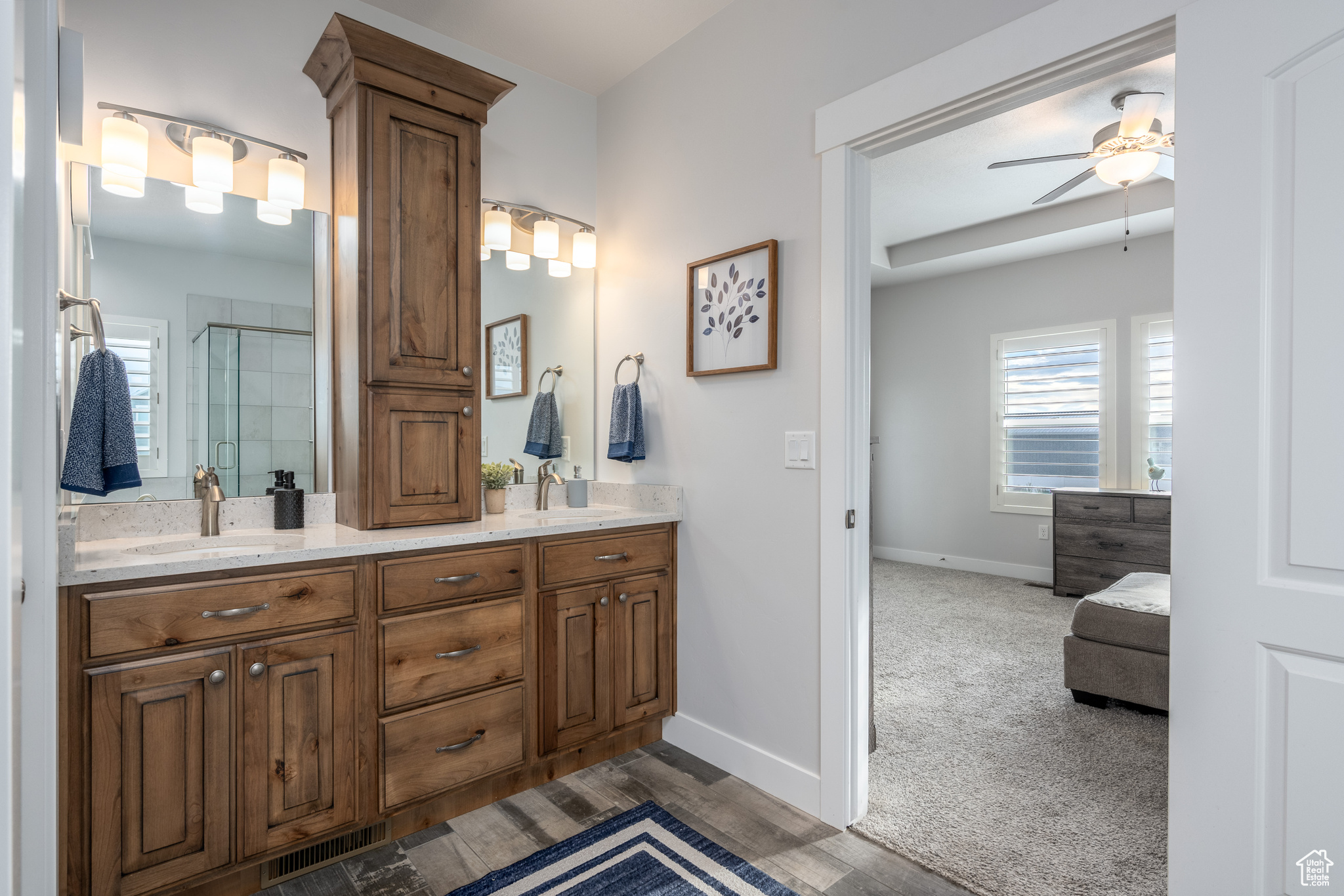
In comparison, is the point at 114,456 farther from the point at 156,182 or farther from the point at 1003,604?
the point at 1003,604

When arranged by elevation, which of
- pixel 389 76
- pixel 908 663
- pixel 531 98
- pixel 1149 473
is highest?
pixel 531 98

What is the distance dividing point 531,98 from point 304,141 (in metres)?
0.96

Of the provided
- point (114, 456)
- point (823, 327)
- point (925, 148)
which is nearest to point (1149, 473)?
point (925, 148)

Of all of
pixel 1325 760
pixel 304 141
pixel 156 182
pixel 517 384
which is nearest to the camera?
pixel 1325 760

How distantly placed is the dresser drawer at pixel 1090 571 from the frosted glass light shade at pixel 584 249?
164 inches

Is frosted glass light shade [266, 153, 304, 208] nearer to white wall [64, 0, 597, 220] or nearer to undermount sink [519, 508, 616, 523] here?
white wall [64, 0, 597, 220]

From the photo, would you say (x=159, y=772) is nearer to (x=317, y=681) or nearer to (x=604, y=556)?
(x=317, y=681)

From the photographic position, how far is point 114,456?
1688mm

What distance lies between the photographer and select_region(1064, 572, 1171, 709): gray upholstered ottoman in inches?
109

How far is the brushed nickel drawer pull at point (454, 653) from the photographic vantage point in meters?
1.97

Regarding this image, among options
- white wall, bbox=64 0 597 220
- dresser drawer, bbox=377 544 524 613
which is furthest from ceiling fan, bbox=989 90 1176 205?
dresser drawer, bbox=377 544 524 613

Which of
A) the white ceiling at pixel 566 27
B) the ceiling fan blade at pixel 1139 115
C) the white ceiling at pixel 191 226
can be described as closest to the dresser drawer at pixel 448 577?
the white ceiling at pixel 191 226

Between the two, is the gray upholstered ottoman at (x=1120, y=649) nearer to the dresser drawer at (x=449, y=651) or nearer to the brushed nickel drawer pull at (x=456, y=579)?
the dresser drawer at (x=449, y=651)

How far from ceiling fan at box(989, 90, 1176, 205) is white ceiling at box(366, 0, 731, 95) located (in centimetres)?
181
